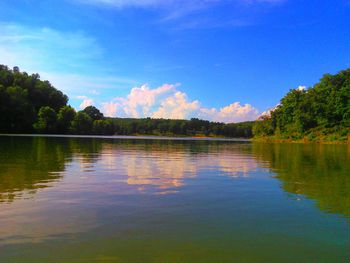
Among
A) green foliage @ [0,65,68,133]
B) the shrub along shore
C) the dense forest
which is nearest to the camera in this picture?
the shrub along shore

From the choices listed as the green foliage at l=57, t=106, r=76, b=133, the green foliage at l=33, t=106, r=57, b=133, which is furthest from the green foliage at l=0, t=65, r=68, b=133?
the green foliage at l=57, t=106, r=76, b=133

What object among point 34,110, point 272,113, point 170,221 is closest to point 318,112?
point 272,113

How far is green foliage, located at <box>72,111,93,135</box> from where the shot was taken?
17188cm

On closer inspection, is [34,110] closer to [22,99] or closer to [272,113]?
[22,99]

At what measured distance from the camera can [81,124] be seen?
176 meters

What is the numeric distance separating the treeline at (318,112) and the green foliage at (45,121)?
9825 cm

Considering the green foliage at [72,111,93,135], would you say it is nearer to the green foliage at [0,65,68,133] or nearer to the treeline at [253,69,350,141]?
the green foliage at [0,65,68,133]

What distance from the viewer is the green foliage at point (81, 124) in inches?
6767

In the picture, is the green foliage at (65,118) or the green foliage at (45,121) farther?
the green foliage at (65,118)

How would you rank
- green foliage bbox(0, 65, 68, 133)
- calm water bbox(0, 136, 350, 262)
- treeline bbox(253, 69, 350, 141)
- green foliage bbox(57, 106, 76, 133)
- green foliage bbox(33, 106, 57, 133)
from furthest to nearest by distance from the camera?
green foliage bbox(57, 106, 76, 133) → green foliage bbox(33, 106, 57, 133) → green foliage bbox(0, 65, 68, 133) → treeline bbox(253, 69, 350, 141) → calm water bbox(0, 136, 350, 262)

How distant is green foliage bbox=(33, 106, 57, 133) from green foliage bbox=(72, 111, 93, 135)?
1407 centimetres

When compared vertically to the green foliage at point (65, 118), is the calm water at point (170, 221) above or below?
below

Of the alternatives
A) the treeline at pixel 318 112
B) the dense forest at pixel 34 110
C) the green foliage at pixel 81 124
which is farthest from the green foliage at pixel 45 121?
the treeline at pixel 318 112

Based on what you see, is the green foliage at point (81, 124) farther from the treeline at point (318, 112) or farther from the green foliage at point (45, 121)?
the treeline at point (318, 112)
